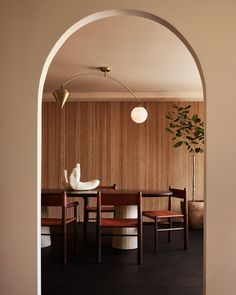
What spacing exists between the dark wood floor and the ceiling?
89.2 inches

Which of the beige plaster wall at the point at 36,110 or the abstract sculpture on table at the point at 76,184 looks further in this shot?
the abstract sculpture on table at the point at 76,184

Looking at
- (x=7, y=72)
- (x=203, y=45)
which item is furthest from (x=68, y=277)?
→ (x=203, y=45)

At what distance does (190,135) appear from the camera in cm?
644

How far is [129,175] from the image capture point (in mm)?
6480

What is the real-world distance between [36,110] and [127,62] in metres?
2.51

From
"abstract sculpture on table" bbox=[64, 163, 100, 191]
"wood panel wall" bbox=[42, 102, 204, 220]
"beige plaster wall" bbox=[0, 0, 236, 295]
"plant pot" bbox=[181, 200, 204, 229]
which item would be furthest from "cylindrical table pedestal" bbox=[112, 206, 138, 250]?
"beige plaster wall" bbox=[0, 0, 236, 295]

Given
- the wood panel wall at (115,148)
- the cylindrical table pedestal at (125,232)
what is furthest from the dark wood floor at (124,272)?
the wood panel wall at (115,148)

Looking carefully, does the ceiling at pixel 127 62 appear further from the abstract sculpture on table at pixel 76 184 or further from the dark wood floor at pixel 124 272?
the dark wood floor at pixel 124 272

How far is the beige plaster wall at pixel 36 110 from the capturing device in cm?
202

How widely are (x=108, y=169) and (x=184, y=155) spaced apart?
139cm

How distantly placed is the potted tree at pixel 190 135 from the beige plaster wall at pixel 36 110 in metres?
3.82

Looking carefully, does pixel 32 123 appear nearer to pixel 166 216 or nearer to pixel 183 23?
pixel 183 23

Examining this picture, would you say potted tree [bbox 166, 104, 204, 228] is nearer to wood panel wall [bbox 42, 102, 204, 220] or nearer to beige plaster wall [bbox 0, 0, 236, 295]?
wood panel wall [bbox 42, 102, 204, 220]

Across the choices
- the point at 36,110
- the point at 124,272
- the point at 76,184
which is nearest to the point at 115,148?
the point at 76,184
